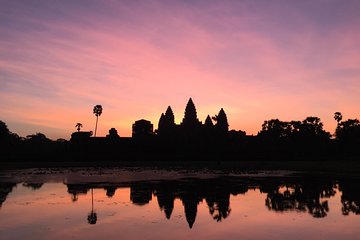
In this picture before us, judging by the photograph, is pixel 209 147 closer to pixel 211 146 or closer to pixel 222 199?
pixel 211 146

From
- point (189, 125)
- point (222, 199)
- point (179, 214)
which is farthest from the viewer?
point (189, 125)

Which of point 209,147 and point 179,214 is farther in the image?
point 209,147

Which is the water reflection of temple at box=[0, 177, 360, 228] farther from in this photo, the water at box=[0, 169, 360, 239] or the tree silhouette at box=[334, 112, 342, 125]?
the tree silhouette at box=[334, 112, 342, 125]

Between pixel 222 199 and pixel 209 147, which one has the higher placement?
pixel 209 147

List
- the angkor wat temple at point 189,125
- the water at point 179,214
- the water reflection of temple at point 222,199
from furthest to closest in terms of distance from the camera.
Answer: the angkor wat temple at point 189,125 → the water reflection of temple at point 222,199 → the water at point 179,214

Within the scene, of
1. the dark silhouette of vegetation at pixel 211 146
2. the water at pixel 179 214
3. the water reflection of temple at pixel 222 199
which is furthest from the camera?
the dark silhouette of vegetation at pixel 211 146

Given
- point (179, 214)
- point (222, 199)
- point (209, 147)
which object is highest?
point (209, 147)

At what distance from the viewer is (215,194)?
28.0m

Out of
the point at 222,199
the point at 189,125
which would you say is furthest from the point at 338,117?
the point at 222,199

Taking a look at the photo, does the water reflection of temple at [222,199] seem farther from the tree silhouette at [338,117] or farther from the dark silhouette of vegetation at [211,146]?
the tree silhouette at [338,117]

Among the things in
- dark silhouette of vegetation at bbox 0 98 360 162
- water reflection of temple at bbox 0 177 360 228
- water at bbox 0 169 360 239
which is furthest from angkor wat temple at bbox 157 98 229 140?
water at bbox 0 169 360 239

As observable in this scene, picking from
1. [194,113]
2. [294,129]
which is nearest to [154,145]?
[194,113]

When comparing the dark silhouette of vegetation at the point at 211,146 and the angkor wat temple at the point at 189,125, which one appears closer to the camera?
the dark silhouette of vegetation at the point at 211,146

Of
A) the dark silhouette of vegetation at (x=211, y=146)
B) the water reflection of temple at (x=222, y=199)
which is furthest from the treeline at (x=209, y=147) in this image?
the water reflection of temple at (x=222, y=199)
